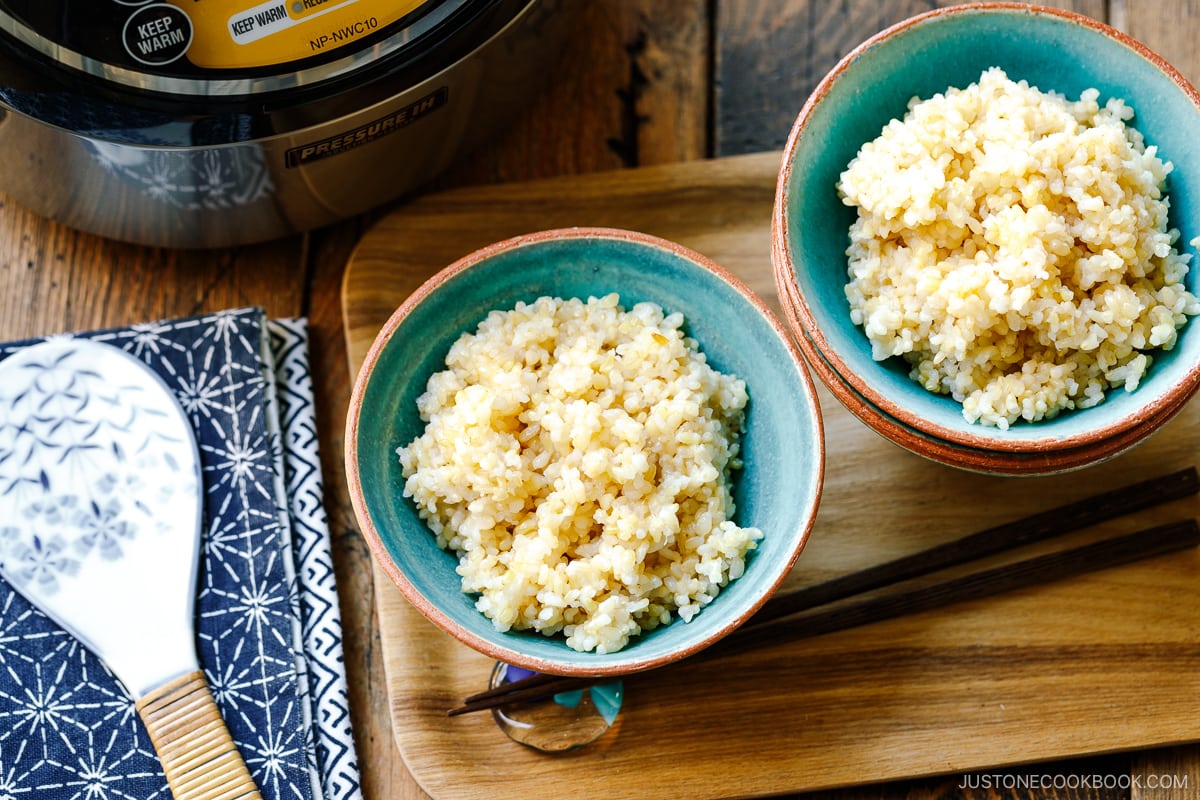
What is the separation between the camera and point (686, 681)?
142cm

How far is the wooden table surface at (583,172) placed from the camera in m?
1.45

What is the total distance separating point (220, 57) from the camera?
3.74 ft

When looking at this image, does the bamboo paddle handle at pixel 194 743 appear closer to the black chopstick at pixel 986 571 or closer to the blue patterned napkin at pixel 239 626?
the blue patterned napkin at pixel 239 626

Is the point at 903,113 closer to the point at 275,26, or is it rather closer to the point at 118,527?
the point at 275,26

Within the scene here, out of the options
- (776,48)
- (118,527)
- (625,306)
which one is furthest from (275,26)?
(776,48)

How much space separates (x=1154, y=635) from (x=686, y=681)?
61cm

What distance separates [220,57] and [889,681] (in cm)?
109

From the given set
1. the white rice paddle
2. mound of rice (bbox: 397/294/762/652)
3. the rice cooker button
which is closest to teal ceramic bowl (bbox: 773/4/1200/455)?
mound of rice (bbox: 397/294/762/652)

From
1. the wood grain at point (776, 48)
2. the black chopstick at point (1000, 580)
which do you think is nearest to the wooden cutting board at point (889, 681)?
the black chopstick at point (1000, 580)

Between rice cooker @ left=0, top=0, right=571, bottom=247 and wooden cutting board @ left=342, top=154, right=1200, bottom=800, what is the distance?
0.56m

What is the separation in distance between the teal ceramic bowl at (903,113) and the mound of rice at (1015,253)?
1.1 inches

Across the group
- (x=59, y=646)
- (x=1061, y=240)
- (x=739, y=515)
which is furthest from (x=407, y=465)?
(x=1061, y=240)

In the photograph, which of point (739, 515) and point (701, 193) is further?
point (701, 193)

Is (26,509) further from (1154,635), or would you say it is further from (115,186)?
(1154,635)
